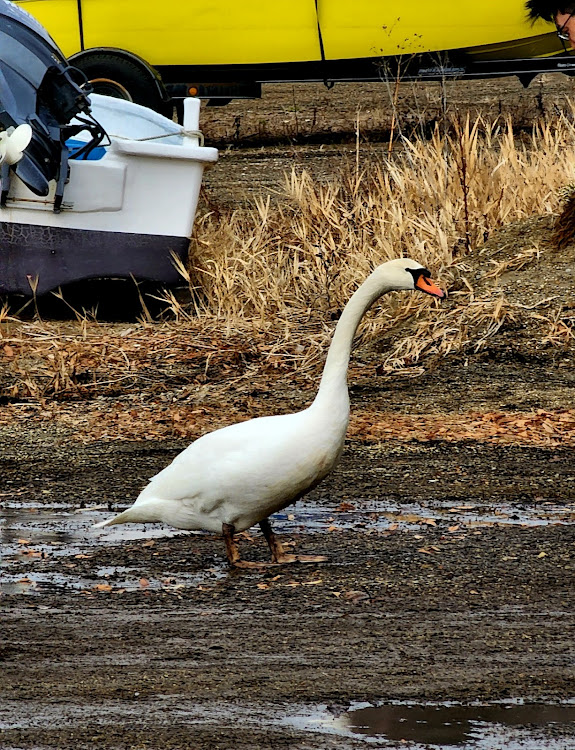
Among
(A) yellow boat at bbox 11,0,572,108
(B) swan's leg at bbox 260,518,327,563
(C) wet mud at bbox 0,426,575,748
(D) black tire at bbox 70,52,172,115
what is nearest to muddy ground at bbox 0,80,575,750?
(C) wet mud at bbox 0,426,575,748

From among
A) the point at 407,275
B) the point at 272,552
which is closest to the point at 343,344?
the point at 407,275

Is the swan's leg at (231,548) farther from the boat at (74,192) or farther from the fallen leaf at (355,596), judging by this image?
the boat at (74,192)

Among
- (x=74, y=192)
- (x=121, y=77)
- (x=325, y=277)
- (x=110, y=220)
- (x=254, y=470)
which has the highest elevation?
(x=121, y=77)

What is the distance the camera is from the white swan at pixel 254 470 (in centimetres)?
609

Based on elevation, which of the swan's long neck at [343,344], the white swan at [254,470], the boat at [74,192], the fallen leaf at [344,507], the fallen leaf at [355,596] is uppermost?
the boat at [74,192]

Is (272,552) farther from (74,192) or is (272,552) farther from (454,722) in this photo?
(74,192)

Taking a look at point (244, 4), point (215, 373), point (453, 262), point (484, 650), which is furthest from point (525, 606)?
point (244, 4)

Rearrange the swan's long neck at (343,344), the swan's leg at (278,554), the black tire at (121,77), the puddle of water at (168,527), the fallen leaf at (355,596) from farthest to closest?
the black tire at (121,77)
the puddle of water at (168,527)
the swan's leg at (278,554)
the swan's long neck at (343,344)
the fallen leaf at (355,596)

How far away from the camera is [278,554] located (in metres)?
6.41

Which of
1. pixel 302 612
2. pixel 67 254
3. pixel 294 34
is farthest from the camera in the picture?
pixel 294 34

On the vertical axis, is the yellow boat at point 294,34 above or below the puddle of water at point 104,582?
above

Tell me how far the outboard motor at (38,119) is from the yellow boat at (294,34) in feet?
13.9

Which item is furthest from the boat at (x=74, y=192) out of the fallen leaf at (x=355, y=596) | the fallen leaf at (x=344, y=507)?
the fallen leaf at (x=355, y=596)

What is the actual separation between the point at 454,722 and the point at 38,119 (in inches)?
349
